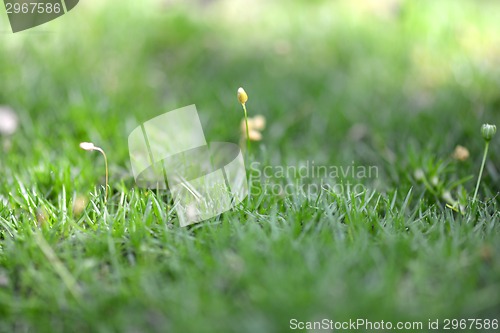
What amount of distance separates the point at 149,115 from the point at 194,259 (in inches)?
47.4

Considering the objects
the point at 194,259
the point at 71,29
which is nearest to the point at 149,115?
the point at 71,29

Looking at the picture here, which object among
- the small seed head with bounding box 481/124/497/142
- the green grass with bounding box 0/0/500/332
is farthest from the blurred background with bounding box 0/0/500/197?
the small seed head with bounding box 481/124/497/142

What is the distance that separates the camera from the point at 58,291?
129 centimetres

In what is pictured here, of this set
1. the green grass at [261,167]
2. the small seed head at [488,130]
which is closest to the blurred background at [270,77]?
the green grass at [261,167]

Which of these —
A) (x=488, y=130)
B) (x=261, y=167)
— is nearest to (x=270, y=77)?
(x=261, y=167)

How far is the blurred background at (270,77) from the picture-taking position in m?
2.23

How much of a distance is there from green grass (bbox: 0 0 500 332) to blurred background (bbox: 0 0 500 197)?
0.04 feet

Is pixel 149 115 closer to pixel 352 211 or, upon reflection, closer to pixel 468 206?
pixel 352 211

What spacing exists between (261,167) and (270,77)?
3.38 ft

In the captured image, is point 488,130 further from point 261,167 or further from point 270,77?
point 270,77

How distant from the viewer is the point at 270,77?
2865 mm

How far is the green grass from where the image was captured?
123cm

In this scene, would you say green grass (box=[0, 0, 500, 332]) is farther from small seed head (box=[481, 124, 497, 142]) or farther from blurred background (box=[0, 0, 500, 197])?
small seed head (box=[481, 124, 497, 142])

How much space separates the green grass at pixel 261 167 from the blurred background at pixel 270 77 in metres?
0.01
